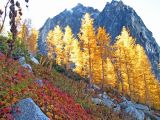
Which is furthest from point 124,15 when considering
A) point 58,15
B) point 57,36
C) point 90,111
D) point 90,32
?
point 90,111

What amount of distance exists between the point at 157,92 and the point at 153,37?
9776cm

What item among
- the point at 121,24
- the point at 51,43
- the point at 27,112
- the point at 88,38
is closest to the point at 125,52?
the point at 88,38

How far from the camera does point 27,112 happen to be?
11.1 m

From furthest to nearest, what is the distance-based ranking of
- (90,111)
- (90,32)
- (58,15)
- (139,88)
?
(58,15) < (139,88) < (90,32) < (90,111)

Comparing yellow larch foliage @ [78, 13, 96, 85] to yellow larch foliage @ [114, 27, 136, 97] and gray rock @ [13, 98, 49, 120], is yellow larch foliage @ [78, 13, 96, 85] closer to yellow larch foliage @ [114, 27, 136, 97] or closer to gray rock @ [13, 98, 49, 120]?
yellow larch foliage @ [114, 27, 136, 97]

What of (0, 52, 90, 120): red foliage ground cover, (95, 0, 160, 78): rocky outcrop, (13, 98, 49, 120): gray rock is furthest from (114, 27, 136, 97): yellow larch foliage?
(95, 0, 160, 78): rocky outcrop

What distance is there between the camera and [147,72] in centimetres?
5966

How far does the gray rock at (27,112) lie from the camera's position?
429 inches

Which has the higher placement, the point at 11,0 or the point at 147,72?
the point at 147,72

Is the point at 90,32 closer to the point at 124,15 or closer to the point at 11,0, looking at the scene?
the point at 11,0

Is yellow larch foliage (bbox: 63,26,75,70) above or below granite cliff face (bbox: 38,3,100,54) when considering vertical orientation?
below

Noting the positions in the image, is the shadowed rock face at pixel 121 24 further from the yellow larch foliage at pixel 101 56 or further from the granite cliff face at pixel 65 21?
the yellow larch foliage at pixel 101 56

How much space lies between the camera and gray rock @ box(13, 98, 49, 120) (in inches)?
429

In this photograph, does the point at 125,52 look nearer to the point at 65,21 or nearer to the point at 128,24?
the point at 128,24
